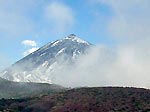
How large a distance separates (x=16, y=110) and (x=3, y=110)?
845 centimetres

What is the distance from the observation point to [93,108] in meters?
190

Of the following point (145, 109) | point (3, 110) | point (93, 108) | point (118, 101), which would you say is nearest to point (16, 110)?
point (3, 110)

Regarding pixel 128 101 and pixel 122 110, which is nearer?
pixel 122 110

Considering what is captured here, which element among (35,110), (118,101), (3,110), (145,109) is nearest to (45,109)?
(35,110)

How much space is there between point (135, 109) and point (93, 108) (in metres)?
21.6

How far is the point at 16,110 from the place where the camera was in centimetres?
19788

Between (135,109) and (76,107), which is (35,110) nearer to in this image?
(76,107)

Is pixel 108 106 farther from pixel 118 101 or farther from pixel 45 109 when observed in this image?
pixel 45 109

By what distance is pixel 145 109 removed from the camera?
177375mm

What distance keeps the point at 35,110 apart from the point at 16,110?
32.4ft

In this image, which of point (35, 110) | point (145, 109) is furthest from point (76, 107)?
point (145, 109)

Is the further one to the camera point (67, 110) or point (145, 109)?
point (67, 110)

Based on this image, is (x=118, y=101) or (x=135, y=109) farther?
(x=118, y=101)

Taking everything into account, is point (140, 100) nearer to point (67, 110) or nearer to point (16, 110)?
point (67, 110)
